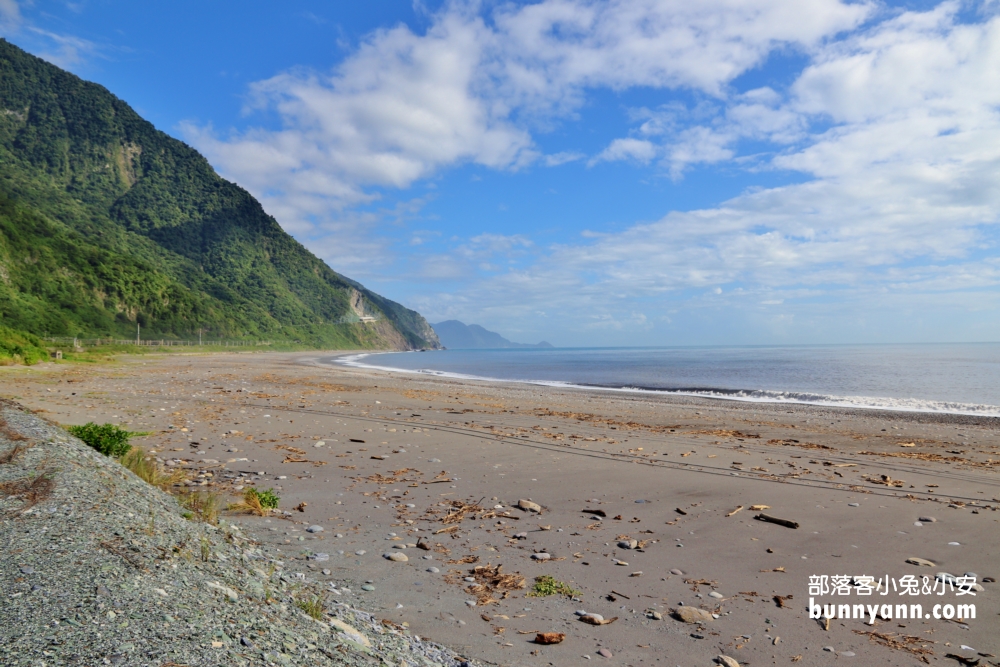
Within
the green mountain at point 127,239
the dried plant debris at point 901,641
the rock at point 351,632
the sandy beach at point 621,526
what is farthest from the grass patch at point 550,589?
the green mountain at point 127,239

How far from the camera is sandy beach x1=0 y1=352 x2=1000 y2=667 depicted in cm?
456

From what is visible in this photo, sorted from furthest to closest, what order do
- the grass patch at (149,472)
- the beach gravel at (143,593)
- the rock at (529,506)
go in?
the rock at (529,506) < the grass patch at (149,472) < the beach gravel at (143,593)

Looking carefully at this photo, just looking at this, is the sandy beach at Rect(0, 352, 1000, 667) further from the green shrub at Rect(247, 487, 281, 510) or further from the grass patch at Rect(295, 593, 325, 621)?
the grass patch at Rect(295, 593, 325, 621)

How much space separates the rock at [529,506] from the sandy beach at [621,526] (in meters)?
0.03

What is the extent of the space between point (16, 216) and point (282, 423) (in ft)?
318

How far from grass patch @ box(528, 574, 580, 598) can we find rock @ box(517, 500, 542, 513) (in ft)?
7.68

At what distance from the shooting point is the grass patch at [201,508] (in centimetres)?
582

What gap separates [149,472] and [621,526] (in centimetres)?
685

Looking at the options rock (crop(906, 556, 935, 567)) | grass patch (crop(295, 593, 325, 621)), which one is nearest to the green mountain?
grass patch (crop(295, 593, 325, 621))

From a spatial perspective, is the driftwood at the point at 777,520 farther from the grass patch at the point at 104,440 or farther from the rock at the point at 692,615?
the grass patch at the point at 104,440

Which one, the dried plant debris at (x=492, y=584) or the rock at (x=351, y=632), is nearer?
the rock at (x=351, y=632)

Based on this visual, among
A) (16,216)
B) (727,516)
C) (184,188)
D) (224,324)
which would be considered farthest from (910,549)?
(184,188)

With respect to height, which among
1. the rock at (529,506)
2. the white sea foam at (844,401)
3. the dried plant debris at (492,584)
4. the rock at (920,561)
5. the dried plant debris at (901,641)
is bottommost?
the dried plant debris at (492,584)

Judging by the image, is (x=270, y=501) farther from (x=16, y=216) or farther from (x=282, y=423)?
(x=16, y=216)
